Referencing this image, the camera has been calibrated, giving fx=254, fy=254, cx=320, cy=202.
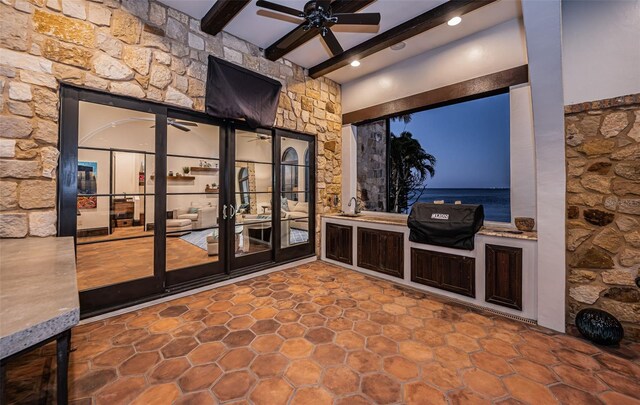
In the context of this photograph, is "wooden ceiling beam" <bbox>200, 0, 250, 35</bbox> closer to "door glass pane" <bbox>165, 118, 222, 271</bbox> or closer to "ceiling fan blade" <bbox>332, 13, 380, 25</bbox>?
"ceiling fan blade" <bbox>332, 13, 380, 25</bbox>

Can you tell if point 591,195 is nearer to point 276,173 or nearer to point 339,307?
point 339,307

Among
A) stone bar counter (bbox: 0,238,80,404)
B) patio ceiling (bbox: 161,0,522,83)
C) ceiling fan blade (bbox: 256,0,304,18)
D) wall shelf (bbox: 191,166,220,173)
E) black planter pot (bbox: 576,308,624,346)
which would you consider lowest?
black planter pot (bbox: 576,308,624,346)

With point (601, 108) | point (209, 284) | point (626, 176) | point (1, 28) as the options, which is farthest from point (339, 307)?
point (1, 28)

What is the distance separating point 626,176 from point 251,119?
386cm

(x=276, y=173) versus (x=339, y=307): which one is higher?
(x=276, y=173)

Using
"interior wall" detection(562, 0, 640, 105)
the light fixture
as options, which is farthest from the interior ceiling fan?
"interior wall" detection(562, 0, 640, 105)

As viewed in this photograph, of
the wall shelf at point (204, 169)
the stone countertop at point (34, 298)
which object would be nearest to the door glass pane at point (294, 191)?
the wall shelf at point (204, 169)

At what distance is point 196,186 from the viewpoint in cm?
336

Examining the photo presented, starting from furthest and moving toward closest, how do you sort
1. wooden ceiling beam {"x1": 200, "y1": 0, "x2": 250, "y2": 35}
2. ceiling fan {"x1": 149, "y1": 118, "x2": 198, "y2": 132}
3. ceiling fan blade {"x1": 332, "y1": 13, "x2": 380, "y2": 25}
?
ceiling fan {"x1": 149, "y1": 118, "x2": 198, "y2": 132} → wooden ceiling beam {"x1": 200, "y1": 0, "x2": 250, "y2": 35} → ceiling fan blade {"x1": 332, "y1": 13, "x2": 380, "y2": 25}

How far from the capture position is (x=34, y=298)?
0.91 metres

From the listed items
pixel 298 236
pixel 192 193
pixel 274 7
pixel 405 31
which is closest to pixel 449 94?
pixel 405 31

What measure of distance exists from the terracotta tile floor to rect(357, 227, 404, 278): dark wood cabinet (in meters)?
0.75

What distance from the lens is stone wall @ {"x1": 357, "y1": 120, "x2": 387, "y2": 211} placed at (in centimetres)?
494

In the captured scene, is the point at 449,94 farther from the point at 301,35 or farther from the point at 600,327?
the point at 600,327
